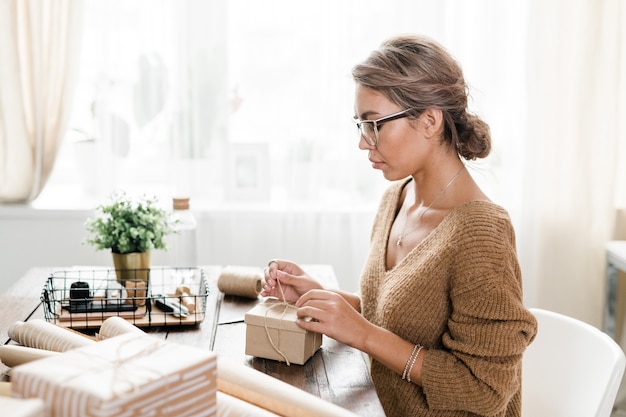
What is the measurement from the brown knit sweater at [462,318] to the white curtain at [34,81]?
190cm

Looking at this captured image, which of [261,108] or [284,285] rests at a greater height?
[261,108]

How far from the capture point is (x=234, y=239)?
3146 mm

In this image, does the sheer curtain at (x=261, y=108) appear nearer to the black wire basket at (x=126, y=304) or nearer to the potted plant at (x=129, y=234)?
the potted plant at (x=129, y=234)

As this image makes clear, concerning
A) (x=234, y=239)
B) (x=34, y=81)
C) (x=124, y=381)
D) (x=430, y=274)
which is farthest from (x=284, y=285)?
(x=34, y=81)

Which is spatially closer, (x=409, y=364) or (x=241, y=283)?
(x=409, y=364)

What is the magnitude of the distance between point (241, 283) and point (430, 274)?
0.56 meters

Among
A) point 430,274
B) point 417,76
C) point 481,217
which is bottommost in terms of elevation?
point 430,274

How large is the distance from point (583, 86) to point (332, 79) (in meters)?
1.03

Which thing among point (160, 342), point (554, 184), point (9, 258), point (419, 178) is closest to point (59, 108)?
point (9, 258)

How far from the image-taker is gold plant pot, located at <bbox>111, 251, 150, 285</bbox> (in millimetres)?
1931

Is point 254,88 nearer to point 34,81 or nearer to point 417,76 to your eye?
point 34,81

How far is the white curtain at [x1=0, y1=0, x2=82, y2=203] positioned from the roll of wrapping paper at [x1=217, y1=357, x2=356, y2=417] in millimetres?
2180

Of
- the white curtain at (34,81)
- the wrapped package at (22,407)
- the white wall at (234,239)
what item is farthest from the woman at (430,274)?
the white curtain at (34,81)

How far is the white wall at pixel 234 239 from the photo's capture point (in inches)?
121
